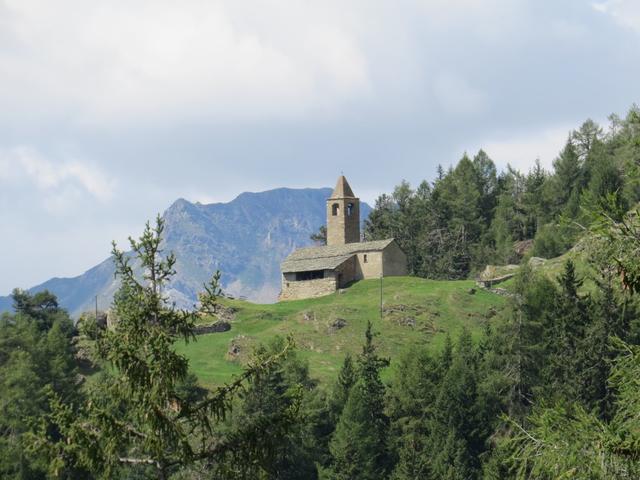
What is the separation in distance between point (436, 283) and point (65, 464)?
6619 cm

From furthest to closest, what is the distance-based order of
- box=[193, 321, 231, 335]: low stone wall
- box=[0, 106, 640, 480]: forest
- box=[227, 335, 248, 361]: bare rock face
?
box=[193, 321, 231, 335]: low stone wall
box=[227, 335, 248, 361]: bare rock face
box=[0, 106, 640, 480]: forest

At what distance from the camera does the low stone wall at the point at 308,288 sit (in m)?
85.6

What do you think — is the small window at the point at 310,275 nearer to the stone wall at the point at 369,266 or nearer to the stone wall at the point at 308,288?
the stone wall at the point at 308,288

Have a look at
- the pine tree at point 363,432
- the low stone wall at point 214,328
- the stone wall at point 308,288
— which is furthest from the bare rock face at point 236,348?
the stone wall at point 308,288

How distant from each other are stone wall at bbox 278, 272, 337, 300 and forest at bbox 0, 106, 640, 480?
747 inches

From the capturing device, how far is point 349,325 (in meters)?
70.7

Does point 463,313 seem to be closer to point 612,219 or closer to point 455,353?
point 455,353

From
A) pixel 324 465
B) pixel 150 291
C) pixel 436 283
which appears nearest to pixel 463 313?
pixel 436 283

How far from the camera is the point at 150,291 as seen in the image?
17.7 metres

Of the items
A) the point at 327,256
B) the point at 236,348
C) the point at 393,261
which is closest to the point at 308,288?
the point at 327,256

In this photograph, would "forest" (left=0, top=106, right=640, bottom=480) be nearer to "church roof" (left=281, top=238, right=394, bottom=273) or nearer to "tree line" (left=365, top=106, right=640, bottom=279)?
"tree line" (left=365, top=106, right=640, bottom=279)

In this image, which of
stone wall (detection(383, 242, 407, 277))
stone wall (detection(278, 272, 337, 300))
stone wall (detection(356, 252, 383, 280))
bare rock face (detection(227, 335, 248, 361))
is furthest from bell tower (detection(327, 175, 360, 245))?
bare rock face (detection(227, 335, 248, 361))

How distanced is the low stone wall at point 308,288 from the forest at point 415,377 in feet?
62.3

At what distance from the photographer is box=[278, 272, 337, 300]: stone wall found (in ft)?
281
